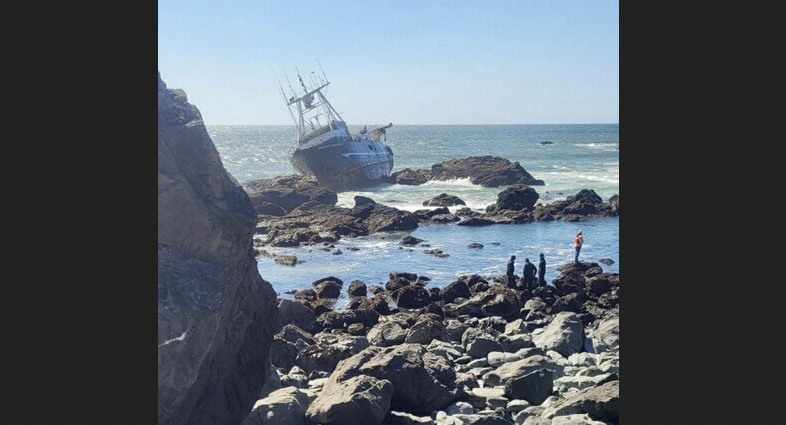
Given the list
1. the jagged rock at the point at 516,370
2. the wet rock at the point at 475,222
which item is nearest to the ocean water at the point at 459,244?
the wet rock at the point at 475,222

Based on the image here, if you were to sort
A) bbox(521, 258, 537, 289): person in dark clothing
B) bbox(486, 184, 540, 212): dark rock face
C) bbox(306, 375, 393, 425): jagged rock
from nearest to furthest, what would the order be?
bbox(306, 375, 393, 425): jagged rock, bbox(521, 258, 537, 289): person in dark clothing, bbox(486, 184, 540, 212): dark rock face

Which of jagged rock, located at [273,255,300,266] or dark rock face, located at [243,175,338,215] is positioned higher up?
dark rock face, located at [243,175,338,215]

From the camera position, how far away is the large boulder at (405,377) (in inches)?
492

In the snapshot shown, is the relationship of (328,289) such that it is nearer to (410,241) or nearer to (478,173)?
(410,241)

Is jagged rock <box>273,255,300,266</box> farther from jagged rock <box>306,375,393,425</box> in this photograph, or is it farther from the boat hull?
the boat hull

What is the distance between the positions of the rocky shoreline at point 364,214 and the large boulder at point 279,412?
2819 centimetres

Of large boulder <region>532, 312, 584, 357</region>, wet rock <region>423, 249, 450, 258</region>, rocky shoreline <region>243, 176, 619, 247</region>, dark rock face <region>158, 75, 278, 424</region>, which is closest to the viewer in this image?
dark rock face <region>158, 75, 278, 424</region>

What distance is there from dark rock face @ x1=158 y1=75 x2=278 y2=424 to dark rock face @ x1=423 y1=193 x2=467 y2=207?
140 ft

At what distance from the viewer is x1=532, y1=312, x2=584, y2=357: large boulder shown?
1822 centimetres

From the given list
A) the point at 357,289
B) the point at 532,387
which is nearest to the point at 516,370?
the point at 532,387

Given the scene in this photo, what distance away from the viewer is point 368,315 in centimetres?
2311

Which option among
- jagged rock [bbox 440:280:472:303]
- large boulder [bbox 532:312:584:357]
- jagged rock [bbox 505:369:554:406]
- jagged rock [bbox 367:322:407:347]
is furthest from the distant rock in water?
jagged rock [bbox 505:369:554:406]

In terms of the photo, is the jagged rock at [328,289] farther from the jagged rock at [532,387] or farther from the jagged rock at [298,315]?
the jagged rock at [532,387]
